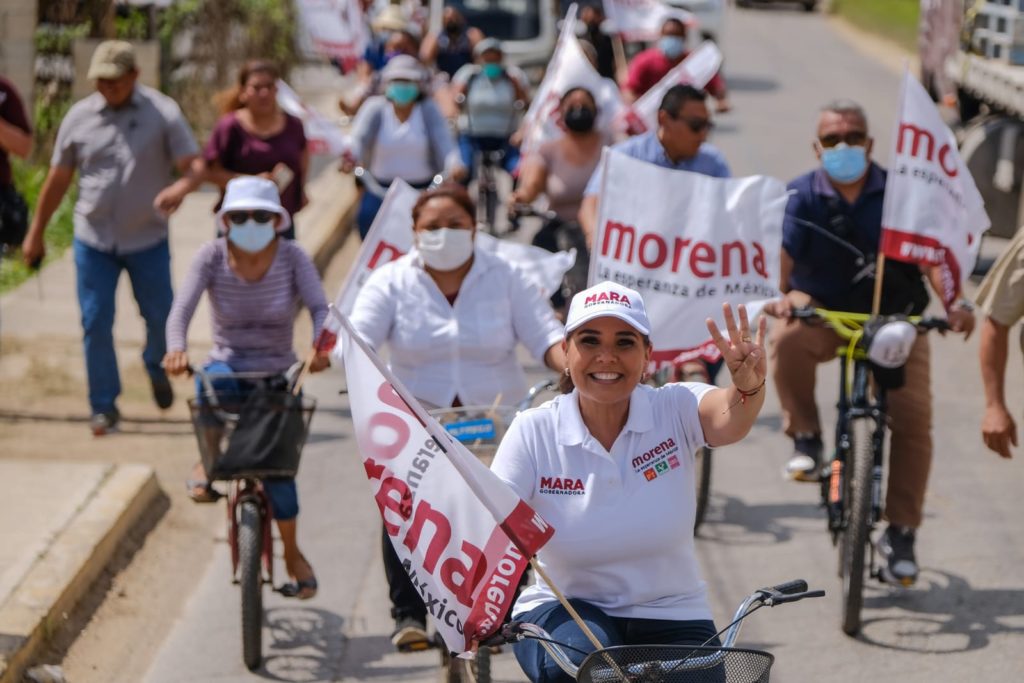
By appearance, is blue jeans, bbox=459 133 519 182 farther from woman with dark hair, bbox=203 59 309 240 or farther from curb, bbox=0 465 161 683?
curb, bbox=0 465 161 683

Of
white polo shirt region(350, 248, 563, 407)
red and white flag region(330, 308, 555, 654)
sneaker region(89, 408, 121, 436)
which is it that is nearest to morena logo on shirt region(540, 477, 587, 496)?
red and white flag region(330, 308, 555, 654)

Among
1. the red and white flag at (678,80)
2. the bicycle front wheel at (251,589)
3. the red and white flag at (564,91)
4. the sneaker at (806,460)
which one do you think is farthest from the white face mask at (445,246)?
the red and white flag at (678,80)

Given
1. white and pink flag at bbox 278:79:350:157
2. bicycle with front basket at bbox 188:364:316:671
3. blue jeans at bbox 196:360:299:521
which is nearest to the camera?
bicycle with front basket at bbox 188:364:316:671

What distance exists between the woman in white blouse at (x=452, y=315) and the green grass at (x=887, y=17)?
31102mm

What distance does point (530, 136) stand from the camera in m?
11.9

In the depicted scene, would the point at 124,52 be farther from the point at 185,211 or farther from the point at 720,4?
the point at 720,4

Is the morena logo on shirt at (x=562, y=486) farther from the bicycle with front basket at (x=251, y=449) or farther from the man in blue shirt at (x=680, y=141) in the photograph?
the man in blue shirt at (x=680, y=141)

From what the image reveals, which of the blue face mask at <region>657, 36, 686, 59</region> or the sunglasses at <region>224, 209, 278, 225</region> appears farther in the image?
the blue face mask at <region>657, 36, 686, 59</region>

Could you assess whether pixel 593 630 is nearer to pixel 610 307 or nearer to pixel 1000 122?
pixel 610 307

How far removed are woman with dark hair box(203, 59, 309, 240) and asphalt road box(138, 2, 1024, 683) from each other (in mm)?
1439

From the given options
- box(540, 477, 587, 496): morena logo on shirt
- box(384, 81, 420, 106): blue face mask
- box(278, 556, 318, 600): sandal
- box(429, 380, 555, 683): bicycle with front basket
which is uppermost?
box(540, 477, 587, 496): morena logo on shirt

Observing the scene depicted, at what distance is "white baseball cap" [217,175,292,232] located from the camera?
7188mm

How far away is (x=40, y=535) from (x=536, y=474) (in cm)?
369

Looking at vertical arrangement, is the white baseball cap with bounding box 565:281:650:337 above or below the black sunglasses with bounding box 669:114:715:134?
above
